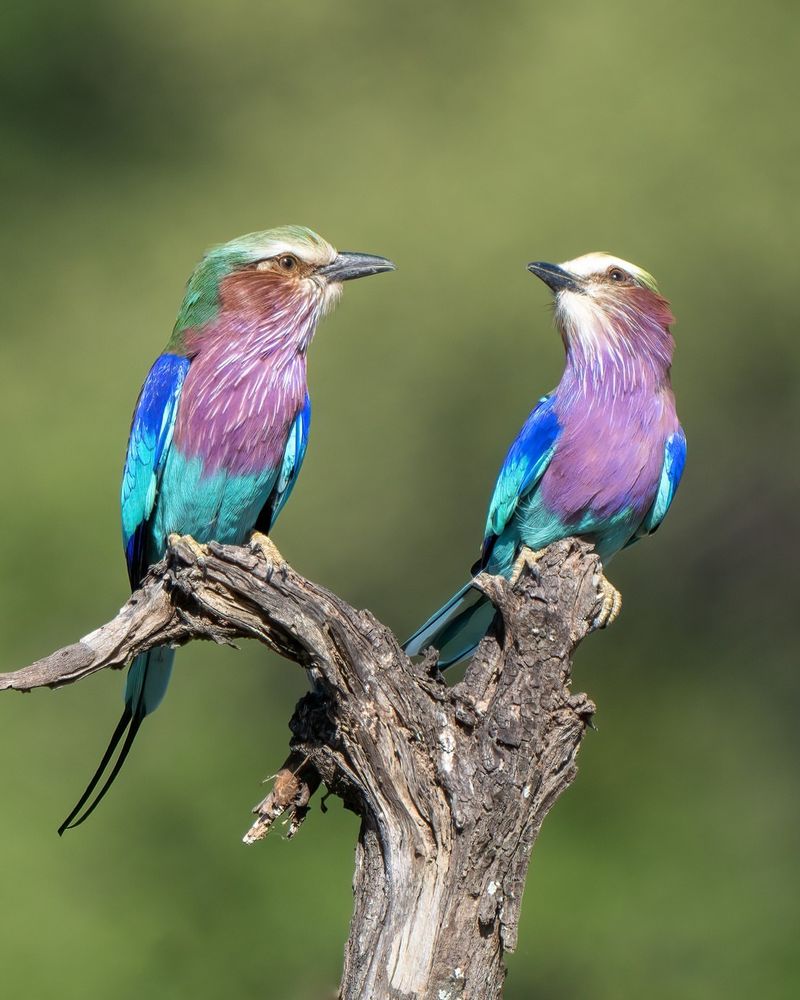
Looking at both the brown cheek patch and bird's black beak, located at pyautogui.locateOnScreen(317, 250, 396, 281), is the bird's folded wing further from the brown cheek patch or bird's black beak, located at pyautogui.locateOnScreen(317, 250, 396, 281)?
the brown cheek patch

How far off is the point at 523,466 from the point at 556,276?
0.63 m

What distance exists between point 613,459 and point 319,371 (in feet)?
14.2

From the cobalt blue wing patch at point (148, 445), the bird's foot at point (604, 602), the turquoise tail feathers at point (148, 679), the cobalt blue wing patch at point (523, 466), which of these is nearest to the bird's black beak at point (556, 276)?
the cobalt blue wing patch at point (523, 466)

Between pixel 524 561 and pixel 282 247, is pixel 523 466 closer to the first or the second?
pixel 524 561

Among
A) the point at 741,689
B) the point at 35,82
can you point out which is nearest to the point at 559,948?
the point at 741,689

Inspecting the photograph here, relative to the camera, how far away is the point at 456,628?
162 inches

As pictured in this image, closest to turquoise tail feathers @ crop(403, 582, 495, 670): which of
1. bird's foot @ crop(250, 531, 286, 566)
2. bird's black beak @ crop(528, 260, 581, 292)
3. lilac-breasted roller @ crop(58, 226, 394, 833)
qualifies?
bird's foot @ crop(250, 531, 286, 566)

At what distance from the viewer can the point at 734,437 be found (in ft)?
28.5

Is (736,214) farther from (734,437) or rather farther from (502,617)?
(502,617)

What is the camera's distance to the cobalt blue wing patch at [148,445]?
13.3ft

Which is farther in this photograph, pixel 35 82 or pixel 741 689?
pixel 35 82

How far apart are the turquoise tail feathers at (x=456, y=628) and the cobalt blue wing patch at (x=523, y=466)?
0.75 feet

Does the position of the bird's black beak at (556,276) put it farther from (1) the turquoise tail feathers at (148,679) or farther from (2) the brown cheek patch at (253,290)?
(1) the turquoise tail feathers at (148,679)

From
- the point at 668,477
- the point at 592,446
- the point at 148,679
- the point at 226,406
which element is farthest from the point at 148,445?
the point at 668,477
